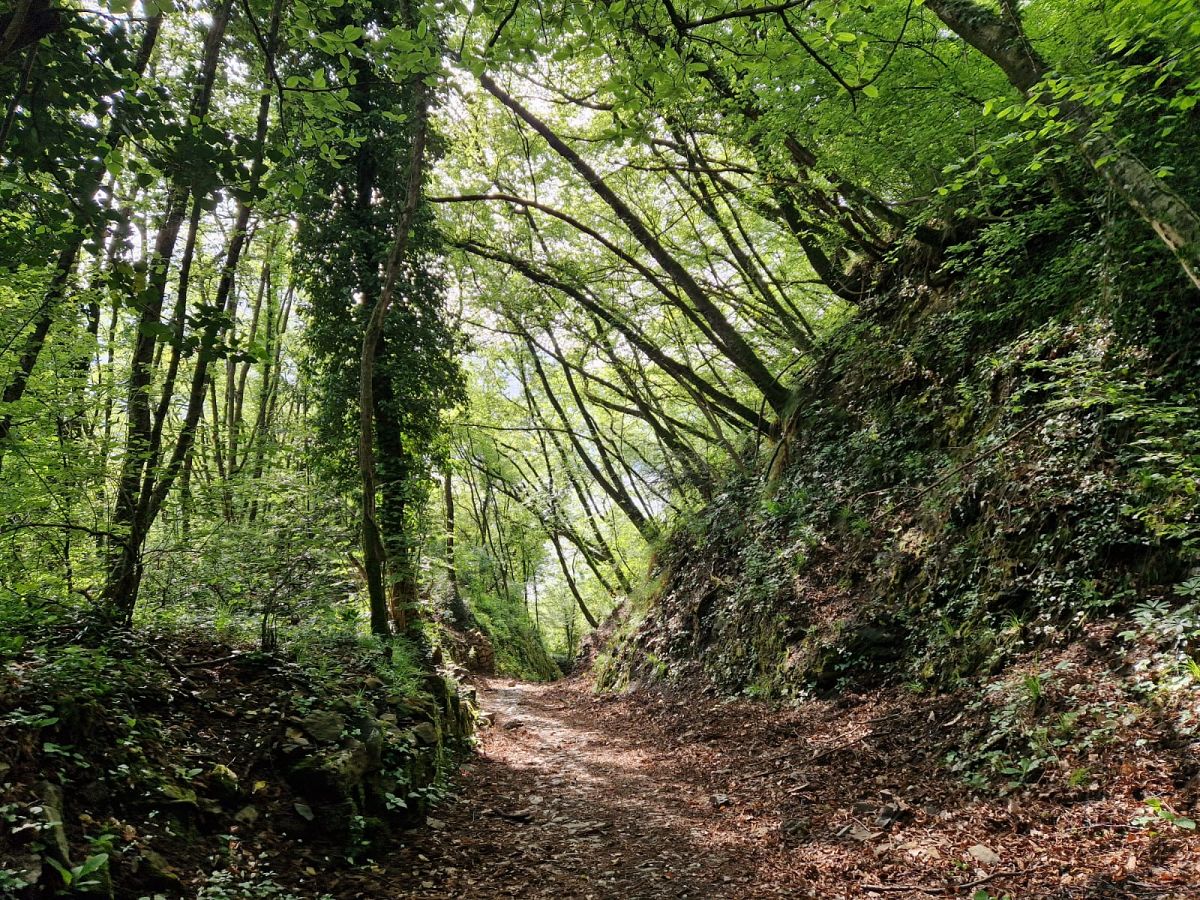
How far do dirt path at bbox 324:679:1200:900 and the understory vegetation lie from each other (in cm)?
23

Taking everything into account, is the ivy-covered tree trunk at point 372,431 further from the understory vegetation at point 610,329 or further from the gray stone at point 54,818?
the gray stone at point 54,818

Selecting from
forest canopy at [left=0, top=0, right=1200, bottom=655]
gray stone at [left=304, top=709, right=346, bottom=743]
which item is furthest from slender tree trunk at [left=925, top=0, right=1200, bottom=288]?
gray stone at [left=304, top=709, right=346, bottom=743]

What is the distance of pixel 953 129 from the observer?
682 centimetres

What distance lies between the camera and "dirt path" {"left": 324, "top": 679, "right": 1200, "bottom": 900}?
11.1ft

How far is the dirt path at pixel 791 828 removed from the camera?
3.39m

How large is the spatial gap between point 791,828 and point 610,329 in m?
10.0

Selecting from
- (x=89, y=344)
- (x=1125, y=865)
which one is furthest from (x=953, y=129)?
(x=89, y=344)

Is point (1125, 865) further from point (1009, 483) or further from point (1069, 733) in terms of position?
point (1009, 483)

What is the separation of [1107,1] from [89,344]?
9.53 m

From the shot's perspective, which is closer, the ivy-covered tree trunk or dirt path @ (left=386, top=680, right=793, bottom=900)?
dirt path @ (left=386, top=680, right=793, bottom=900)

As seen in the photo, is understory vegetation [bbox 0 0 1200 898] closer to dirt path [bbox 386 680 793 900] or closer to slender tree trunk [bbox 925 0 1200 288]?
slender tree trunk [bbox 925 0 1200 288]

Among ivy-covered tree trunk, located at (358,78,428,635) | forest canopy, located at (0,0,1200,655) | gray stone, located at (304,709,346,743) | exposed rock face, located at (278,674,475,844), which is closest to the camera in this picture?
forest canopy, located at (0,0,1200,655)

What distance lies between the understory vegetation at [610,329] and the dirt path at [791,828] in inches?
9.3

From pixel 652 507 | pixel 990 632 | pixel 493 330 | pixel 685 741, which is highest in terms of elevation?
pixel 493 330
